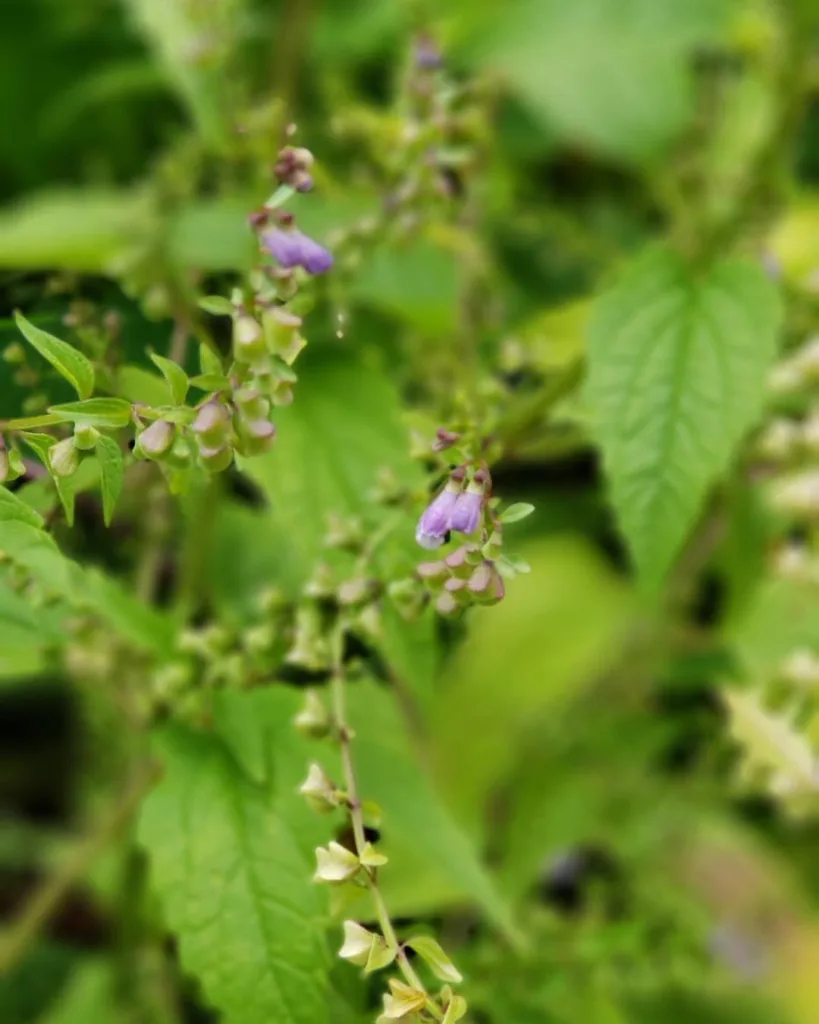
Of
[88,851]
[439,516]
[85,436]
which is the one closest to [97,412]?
[85,436]

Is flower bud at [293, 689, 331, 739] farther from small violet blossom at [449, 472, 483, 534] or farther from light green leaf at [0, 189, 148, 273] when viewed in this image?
light green leaf at [0, 189, 148, 273]

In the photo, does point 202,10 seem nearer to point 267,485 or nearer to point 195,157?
point 195,157

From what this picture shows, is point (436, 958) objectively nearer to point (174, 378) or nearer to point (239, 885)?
point (239, 885)

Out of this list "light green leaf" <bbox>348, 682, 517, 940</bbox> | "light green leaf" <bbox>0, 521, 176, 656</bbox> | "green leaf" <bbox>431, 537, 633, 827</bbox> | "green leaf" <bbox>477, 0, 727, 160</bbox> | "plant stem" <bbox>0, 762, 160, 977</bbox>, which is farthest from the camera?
"green leaf" <bbox>477, 0, 727, 160</bbox>

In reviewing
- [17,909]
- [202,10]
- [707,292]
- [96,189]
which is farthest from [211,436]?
[17,909]

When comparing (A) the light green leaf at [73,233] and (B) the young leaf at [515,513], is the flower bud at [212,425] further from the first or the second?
(A) the light green leaf at [73,233]

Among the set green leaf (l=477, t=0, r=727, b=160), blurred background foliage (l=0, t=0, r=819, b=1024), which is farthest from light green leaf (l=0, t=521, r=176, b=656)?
green leaf (l=477, t=0, r=727, b=160)

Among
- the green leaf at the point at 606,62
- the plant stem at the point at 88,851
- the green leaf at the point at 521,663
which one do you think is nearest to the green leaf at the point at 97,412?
the plant stem at the point at 88,851
